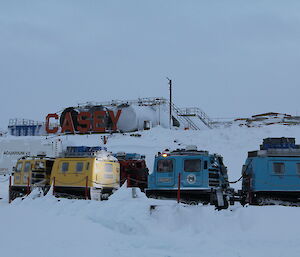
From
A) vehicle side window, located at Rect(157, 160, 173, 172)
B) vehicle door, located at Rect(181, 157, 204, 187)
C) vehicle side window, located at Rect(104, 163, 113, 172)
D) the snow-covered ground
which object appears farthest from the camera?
vehicle side window, located at Rect(104, 163, 113, 172)

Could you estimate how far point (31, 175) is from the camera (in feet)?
72.3

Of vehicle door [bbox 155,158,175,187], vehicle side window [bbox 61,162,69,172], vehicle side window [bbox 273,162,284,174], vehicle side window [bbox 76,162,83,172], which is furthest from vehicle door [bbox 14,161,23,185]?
vehicle side window [bbox 273,162,284,174]

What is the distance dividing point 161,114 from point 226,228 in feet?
127

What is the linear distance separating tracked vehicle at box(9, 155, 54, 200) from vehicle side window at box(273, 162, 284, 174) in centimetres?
1240

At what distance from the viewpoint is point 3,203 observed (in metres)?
21.9

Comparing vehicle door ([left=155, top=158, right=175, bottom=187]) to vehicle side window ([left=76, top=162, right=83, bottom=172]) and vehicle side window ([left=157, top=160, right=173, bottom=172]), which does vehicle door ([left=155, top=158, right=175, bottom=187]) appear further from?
vehicle side window ([left=76, top=162, right=83, bottom=172])

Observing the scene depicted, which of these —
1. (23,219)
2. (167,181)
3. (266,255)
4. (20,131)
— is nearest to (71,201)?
(23,219)

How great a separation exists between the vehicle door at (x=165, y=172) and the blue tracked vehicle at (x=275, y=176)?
3.32 metres

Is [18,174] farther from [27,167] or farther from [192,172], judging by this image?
[192,172]

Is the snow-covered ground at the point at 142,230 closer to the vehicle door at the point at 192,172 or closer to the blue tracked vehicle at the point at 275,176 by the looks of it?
the vehicle door at the point at 192,172

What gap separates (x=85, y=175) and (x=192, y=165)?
6.16 meters

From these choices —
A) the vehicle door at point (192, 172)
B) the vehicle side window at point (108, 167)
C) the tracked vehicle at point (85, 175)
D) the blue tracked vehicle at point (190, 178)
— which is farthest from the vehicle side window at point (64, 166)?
the vehicle door at point (192, 172)

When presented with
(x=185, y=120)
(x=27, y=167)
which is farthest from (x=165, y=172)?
(x=185, y=120)

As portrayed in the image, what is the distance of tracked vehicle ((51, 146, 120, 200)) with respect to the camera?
1972cm
